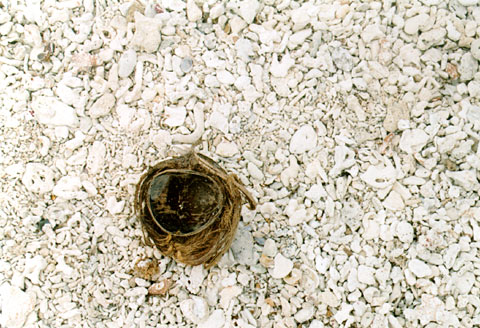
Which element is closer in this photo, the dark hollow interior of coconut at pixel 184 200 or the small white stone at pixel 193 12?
the dark hollow interior of coconut at pixel 184 200

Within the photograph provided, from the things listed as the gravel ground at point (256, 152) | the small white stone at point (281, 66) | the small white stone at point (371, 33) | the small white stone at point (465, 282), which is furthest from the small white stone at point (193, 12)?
the small white stone at point (465, 282)

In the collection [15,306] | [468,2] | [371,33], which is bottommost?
[15,306]

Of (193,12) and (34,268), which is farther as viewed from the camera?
(193,12)

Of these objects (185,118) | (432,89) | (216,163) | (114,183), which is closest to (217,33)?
(185,118)

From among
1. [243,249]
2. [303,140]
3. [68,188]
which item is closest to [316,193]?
[303,140]

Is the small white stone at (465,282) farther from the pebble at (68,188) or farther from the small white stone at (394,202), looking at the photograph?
the pebble at (68,188)

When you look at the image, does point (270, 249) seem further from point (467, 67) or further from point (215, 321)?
point (467, 67)

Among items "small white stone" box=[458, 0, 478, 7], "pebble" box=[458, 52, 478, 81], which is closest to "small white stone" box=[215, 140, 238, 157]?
"pebble" box=[458, 52, 478, 81]
